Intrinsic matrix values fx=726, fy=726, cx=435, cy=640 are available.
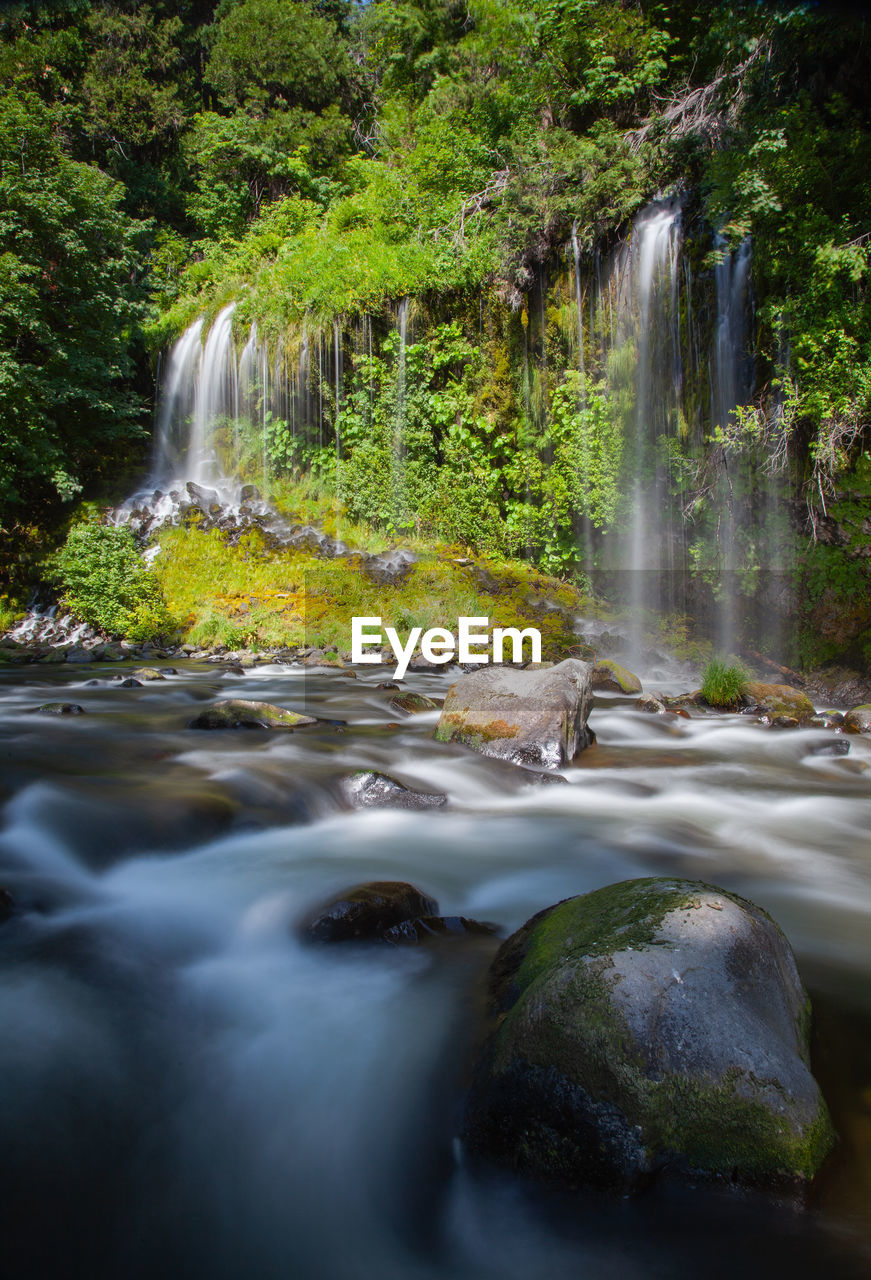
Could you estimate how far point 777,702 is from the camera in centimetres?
778

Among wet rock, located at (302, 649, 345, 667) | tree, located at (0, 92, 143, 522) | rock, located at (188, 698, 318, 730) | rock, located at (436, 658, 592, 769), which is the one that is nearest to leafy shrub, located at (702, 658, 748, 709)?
rock, located at (436, 658, 592, 769)

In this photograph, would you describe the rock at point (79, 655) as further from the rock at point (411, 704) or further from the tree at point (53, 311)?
the rock at point (411, 704)

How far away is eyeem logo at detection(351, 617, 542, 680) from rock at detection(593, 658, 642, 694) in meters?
1.40

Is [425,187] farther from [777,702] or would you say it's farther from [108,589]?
[777,702]

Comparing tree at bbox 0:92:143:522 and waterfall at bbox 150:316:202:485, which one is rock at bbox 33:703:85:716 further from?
waterfall at bbox 150:316:202:485

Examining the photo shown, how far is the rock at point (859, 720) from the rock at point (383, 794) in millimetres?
4585

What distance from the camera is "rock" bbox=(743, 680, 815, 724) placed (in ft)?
24.7

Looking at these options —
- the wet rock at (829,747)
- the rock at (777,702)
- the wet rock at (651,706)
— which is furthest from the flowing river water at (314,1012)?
the wet rock at (651,706)

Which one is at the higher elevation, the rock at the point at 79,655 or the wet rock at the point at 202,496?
the wet rock at the point at 202,496

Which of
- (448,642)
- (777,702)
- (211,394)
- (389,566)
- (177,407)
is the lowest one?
(777,702)

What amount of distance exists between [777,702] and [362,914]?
6181 millimetres

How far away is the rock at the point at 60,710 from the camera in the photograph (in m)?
6.98

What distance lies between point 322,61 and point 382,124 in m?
4.02

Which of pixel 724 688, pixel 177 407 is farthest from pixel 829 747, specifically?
pixel 177 407
